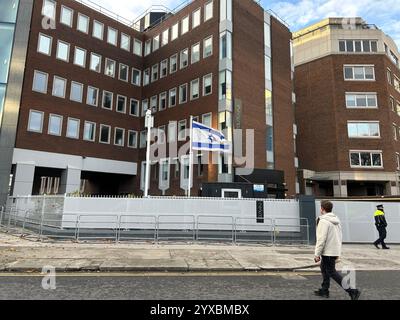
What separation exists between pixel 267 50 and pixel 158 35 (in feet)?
37.9

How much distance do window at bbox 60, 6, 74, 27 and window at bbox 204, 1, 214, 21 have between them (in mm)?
12548

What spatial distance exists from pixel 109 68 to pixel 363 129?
93.7 feet

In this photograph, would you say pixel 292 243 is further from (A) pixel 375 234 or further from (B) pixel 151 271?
(B) pixel 151 271

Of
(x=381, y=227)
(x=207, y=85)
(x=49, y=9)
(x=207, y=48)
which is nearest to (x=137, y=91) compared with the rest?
(x=207, y=48)

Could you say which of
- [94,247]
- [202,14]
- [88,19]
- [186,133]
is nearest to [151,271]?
[94,247]

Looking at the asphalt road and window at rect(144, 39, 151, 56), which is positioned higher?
window at rect(144, 39, 151, 56)

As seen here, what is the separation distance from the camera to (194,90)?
3017 centimetres

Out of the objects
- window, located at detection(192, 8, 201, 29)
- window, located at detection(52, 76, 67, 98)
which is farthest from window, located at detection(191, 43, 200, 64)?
window, located at detection(52, 76, 67, 98)

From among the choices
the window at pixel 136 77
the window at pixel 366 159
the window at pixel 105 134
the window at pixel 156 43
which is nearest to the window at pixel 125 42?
the window at pixel 136 77

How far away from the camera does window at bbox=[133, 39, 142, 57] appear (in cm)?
3678

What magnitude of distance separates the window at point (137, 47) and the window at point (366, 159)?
26.1 metres

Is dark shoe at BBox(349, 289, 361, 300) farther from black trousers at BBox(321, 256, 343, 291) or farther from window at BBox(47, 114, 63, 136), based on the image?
window at BBox(47, 114, 63, 136)

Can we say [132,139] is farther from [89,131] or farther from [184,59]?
[184,59]

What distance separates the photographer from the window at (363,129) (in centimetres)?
3825
